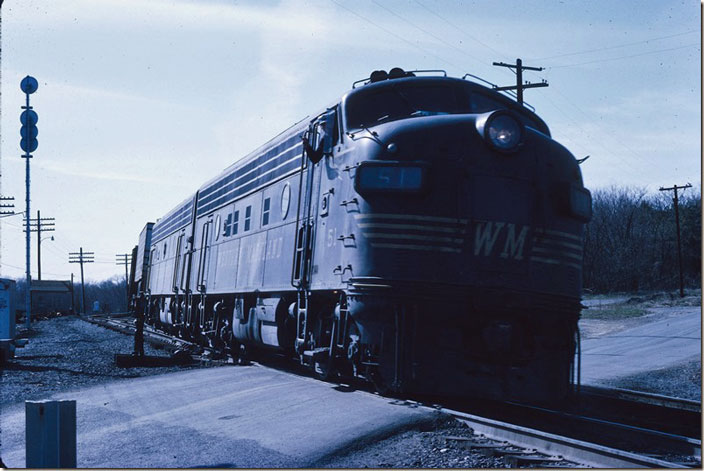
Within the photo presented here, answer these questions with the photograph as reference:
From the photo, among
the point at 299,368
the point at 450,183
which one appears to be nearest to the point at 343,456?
the point at 450,183

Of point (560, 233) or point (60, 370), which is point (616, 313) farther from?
point (560, 233)

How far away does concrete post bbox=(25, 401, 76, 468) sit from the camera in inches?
184

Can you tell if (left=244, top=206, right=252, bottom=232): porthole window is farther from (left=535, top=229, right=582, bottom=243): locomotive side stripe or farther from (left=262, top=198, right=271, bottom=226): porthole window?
(left=535, top=229, right=582, bottom=243): locomotive side stripe

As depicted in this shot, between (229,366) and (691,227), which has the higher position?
(691,227)

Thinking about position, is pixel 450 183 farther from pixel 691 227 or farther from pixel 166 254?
pixel 691 227

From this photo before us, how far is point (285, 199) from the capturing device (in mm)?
10820

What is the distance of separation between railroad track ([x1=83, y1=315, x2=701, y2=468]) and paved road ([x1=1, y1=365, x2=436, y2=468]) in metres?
0.90

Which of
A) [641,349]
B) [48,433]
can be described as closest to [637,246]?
[641,349]

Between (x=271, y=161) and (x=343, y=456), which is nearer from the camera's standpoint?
(x=343, y=456)

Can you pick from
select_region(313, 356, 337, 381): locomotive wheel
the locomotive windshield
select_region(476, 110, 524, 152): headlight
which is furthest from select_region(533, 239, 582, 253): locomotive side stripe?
select_region(313, 356, 337, 381): locomotive wheel

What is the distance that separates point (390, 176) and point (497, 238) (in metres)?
1.33

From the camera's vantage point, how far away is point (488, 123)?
7688 mm

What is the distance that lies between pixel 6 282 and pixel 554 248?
15.3 metres

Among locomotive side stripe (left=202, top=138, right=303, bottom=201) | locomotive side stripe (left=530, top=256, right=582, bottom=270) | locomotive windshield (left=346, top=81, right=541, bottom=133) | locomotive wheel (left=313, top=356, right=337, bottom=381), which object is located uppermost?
locomotive windshield (left=346, top=81, right=541, bottom=133)
